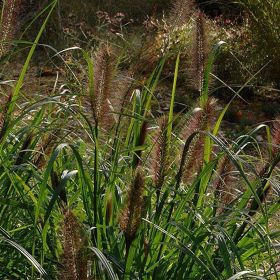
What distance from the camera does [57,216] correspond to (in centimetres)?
330

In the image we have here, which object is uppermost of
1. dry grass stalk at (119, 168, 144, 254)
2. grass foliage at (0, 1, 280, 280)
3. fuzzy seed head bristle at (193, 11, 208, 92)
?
fuzzy seed head bristle at (193, 11, 208, 92)

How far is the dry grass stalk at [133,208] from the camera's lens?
222 cm

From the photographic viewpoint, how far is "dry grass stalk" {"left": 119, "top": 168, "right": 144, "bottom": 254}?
7.29ft

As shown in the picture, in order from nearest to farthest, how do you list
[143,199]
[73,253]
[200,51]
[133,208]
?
[73,253] < [133,208] < [143,199] < [200,51]

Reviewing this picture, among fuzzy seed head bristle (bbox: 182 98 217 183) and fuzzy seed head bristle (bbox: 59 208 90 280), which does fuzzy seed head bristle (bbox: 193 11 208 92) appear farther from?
fuzzy seed head bristle (bbox: 59 208 90 280)

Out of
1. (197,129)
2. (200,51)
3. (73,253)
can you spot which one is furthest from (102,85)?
(73,253)

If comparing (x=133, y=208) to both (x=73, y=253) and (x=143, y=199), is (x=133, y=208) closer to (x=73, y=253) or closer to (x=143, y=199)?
(x=73, y=253)

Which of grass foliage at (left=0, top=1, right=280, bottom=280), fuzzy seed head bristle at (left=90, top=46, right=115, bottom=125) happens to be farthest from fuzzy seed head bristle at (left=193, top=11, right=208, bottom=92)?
fuzzy seed head bristle at (left=90, top=46, right=115, bottom=125)

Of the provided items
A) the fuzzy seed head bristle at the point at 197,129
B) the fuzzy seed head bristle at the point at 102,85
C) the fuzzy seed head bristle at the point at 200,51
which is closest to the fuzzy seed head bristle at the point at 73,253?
the fuzzy seed head bristle at the point at 102,85

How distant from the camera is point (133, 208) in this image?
7.36 ft

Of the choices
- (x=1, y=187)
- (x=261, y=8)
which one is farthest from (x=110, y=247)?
(x=261, y=8)

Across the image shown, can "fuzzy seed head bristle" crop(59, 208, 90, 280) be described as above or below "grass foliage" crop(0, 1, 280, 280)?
above

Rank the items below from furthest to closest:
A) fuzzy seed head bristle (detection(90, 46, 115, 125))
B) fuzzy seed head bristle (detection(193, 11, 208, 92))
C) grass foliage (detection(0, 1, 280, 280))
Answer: fuzzy seed head bristle (detection(193, 11, 208, 92))
fuzzy seed head bristle (detection(90, 46, 115, 125))
grass foliage (detection(0, 1, 280, 280))

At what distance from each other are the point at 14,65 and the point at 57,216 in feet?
23.3
